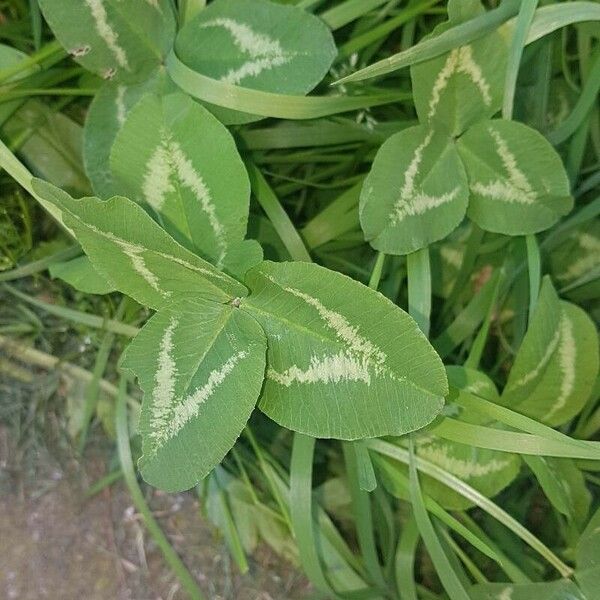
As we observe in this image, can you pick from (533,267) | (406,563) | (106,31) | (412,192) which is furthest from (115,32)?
(406,563)

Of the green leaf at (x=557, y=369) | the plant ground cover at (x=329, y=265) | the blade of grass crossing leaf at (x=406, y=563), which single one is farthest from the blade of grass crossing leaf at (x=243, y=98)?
the blade of grass crossing leaf at (x=406, y=563)

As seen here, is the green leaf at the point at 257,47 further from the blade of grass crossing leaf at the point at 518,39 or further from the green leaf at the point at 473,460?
the green leaf at the point at 473,460

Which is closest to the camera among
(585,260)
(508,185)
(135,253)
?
(135,253)

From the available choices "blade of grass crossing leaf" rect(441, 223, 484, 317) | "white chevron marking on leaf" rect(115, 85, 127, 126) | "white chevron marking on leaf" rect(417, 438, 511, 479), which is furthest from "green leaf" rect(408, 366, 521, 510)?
"white chevron marking on leaf" rect(115, 85, 127, 126)

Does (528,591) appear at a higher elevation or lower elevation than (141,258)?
lower

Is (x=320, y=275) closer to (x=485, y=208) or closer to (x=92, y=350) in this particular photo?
(x=485, y=208)

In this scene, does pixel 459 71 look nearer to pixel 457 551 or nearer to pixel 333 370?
pixel 333 370

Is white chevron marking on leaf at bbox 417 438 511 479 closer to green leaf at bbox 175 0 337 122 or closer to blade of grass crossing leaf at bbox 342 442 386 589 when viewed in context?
blade of grass crossing leaf at bbox 342 442 386 589
